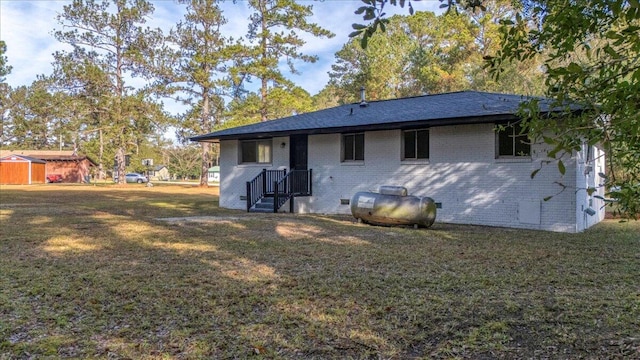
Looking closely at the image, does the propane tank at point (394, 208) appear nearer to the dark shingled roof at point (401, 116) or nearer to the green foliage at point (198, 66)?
the dark shingled roof at point (401, 116)

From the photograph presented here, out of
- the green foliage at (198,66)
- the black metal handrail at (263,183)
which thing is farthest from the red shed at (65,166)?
the black metal handrail at (263,183)

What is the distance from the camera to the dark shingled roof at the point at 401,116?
1009 centimetres

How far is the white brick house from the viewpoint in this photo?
9672mm

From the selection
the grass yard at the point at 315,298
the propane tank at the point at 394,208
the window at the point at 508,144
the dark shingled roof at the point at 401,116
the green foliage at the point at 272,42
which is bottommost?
the grass yard at the point at 315,298

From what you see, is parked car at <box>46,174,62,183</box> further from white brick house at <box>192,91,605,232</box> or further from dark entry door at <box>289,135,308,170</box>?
dark entry door at <box>289,135,308,170</box>

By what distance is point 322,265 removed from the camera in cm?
548

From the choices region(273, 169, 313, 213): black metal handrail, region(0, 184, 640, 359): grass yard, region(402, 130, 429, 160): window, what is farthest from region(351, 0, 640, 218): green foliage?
region(273, 169, 313, 213): black metal handrail

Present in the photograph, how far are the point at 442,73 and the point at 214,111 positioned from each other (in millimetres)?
16947

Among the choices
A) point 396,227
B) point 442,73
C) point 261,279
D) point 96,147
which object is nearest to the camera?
point 261,279

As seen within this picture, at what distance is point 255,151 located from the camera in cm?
1490

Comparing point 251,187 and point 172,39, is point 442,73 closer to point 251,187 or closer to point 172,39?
point 172,39

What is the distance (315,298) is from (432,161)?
315 inches

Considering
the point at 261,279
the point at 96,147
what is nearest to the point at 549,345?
the point at 261,279

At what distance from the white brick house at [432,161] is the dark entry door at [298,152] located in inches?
1.3
